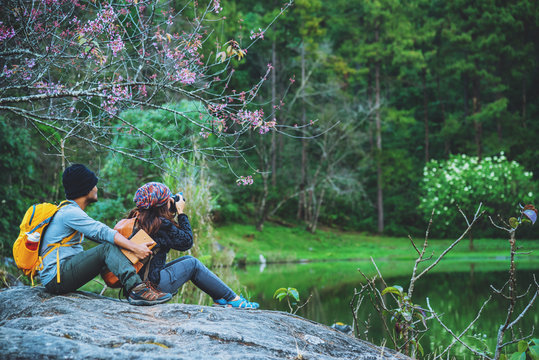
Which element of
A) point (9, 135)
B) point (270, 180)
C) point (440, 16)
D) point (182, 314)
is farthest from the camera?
point (440, 16)

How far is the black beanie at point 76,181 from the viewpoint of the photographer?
3611 mm

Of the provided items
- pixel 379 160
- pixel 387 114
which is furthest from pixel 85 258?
pixel 387 114

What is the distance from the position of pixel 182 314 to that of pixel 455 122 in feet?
78.6

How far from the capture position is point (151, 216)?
3.72 metres

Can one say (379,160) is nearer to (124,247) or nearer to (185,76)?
(185,76)

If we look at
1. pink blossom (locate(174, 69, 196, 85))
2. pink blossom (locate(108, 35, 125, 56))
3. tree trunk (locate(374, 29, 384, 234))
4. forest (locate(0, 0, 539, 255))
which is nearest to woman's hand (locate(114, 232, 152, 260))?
pink blossom (locate(174, 69, 196, 85))

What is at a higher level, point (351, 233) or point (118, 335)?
point (118, 335)

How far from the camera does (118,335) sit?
259cm

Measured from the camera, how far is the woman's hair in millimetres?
3662

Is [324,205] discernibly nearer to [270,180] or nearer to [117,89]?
[270,180]

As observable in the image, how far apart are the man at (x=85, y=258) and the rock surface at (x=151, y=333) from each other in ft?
0.34

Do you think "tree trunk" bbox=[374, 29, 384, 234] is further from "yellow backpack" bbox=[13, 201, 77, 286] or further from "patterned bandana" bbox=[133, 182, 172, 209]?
"yellow backpack" bbox=[13, 201, 77, 286]

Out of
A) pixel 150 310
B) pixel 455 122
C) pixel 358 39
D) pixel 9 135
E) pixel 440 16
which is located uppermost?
pixel 440 16

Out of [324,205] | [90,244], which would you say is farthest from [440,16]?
[90,244]
